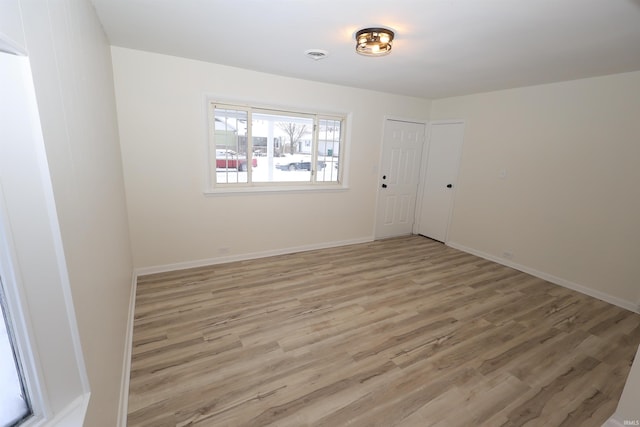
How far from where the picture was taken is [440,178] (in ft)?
15.4

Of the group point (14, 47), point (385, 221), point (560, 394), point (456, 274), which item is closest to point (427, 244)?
point (385, 221)

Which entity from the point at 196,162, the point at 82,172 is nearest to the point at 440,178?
the point at 196,162

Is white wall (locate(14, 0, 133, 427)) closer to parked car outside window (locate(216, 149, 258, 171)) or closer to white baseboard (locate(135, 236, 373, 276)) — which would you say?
white baseboard (locate(135, 236, 373, 276))

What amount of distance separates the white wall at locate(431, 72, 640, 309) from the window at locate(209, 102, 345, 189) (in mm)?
2129

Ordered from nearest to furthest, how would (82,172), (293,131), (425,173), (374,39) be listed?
1. (82,172)
2. (374,39)
3. (293,131)
4. (425,173)

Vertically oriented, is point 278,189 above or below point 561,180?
below

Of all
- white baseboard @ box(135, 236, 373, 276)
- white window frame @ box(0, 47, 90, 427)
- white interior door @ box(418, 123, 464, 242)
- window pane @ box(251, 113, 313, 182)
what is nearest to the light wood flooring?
white baseboard @ box(135, 236, 373, 276)

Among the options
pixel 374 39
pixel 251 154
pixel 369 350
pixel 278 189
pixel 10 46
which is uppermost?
pixel 374 39

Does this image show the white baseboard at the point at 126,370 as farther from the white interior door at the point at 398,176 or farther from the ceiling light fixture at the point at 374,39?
the white interior door at the point at 398,176

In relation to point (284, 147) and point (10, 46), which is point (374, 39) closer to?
point (10, 46)

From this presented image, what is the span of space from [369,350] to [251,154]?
2624mm

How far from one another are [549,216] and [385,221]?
7.24 feet

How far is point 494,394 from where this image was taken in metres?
1.78

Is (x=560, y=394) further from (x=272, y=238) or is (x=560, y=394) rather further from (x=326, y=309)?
(x=272, y=238)
